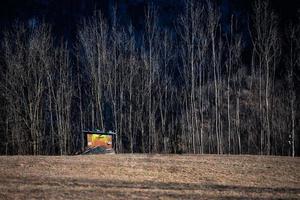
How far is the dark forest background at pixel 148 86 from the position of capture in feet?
73.0

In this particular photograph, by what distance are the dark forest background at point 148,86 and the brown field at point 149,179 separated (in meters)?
9.61

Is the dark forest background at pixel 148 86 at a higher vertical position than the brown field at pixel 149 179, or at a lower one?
higher

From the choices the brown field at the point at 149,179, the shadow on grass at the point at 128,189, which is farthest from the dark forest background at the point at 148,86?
the shadow on grass at the point at 128,189

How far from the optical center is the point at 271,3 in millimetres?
31031

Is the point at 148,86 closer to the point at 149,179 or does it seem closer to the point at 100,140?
the point at 100,140

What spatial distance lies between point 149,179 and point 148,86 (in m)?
17.4

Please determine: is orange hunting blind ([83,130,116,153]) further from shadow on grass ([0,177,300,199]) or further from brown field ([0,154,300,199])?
shadow on grass ([0,177,300,199])

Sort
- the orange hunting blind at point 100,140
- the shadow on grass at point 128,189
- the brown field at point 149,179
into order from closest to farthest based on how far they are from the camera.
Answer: the shadow on grass at point 128,189
the brown field at point 149,179
the orange hunting blind at point 100,140

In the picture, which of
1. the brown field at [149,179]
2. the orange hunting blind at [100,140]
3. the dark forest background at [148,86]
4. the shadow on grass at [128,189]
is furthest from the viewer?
the dark forest background at [148,86]

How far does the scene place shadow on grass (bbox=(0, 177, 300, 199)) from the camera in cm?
674

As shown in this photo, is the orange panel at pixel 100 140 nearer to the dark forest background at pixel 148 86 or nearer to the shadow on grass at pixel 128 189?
the dark forest background at pixel 148 86

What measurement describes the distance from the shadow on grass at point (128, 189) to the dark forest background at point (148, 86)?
12631 millimetres

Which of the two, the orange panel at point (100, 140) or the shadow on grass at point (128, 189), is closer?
the shadow on grass at point (128, 189)

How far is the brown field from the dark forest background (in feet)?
31.5
